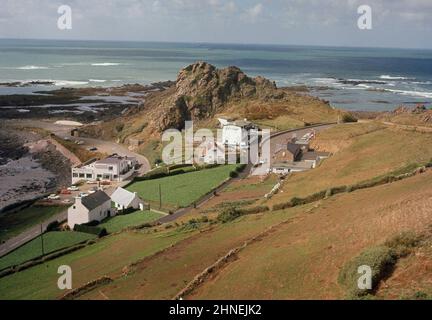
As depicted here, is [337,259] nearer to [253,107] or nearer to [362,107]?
[253,107]

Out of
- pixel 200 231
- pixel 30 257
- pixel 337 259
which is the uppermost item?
pixel 337 259

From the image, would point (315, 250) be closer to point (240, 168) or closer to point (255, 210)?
point (255, 210)

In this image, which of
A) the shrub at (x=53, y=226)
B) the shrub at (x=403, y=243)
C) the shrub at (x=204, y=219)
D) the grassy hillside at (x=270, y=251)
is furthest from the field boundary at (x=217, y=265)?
the shrub at (x=53, y=226)

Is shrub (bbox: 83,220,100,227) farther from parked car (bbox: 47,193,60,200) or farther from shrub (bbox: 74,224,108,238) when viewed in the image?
parked car (bbox: 47,193,60,200)

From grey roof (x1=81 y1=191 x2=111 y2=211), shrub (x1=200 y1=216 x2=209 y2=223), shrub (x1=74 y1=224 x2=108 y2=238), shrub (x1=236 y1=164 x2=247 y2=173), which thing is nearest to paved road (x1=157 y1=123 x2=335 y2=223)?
shrub (x1=236 y1=164 x2=247 y2=173)

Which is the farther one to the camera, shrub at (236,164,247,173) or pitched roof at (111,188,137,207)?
shrub at (236,164,247,173)

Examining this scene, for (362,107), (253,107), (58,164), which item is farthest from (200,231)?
(362,107)

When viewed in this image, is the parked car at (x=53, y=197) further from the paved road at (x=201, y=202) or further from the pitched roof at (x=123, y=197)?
the paved road at (x=201, y=202)
